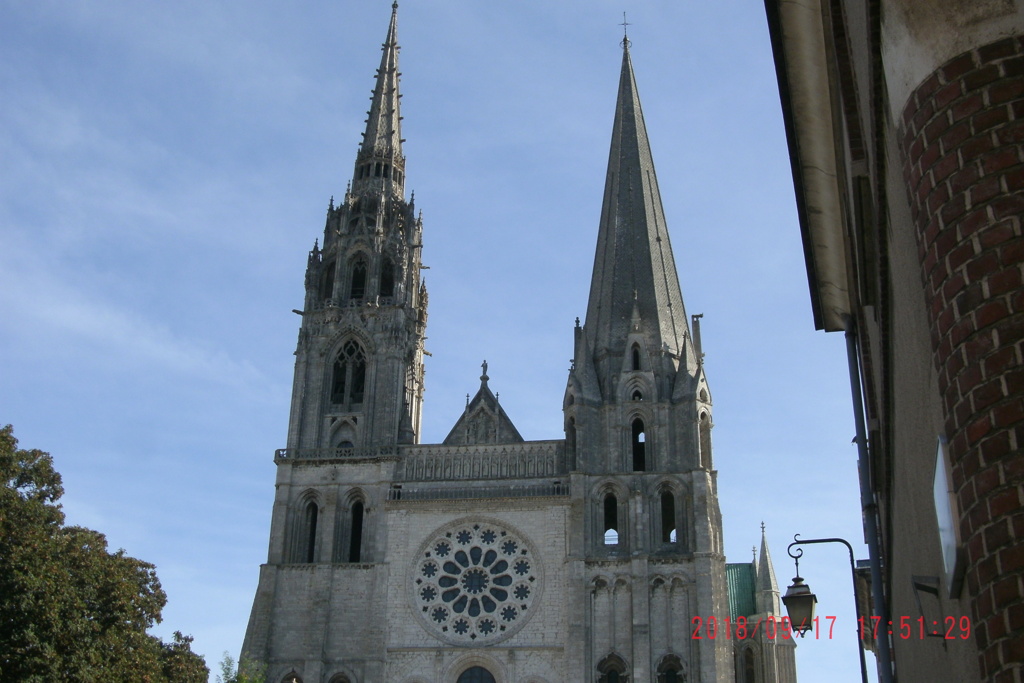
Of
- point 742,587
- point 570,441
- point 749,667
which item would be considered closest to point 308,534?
point 570,441

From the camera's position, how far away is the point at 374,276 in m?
42.9

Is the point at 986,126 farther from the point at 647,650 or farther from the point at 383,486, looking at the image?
the point at 383,486

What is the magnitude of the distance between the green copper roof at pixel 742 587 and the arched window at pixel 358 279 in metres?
19.3

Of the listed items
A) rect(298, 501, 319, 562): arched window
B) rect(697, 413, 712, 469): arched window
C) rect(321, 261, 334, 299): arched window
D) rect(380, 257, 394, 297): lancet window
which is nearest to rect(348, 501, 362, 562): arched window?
rect(298, 501, 319, 562): arched window

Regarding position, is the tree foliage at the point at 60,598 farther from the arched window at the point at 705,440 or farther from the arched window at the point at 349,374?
the arched window at the point at 705,440

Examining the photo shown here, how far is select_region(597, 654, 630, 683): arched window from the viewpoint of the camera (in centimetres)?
3428

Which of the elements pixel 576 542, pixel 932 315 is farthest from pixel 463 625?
pixel 932 315

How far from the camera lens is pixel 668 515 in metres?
38.0

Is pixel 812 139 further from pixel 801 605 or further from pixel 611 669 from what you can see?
pixel 611 669

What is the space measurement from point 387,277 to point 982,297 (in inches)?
1598

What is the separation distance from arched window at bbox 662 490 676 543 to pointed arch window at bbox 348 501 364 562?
10342 millimetres

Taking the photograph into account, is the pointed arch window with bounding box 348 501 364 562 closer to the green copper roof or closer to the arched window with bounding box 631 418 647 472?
the arched window with bounding box 631 418 647 472

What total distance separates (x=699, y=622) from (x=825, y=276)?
23123mm

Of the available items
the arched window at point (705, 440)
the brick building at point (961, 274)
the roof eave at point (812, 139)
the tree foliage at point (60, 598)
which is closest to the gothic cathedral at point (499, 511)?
the arched window at point (705, 440)
